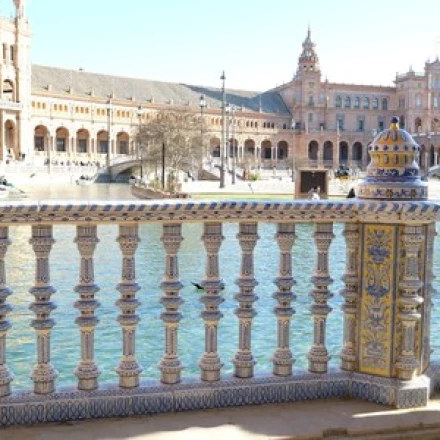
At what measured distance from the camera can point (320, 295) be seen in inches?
154

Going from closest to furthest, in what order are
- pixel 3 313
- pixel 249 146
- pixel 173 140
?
pixel 3 313 < pixel 173 140 < pixel 249 146

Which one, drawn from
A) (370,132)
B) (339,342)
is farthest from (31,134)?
(339,342)

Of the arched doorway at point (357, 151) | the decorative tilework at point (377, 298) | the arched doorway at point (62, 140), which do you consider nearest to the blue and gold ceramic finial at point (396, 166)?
the decorative tilework at point (377, 298)

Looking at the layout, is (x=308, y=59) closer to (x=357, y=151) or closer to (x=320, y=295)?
(x=357, y=151)

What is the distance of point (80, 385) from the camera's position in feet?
11.9

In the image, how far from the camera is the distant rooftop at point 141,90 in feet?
289

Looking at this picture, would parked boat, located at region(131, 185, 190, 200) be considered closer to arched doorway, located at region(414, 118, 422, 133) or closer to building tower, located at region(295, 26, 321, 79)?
building tower, located at region(295, 26, 321, 79)

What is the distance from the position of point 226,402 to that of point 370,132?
371 feet

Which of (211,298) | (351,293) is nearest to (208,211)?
(211,298)

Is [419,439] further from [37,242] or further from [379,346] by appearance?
[37,242]

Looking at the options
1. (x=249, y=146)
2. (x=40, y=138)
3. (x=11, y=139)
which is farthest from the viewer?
(x=249, y=146)

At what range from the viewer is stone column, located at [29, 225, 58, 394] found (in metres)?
3.47

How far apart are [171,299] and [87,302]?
472 mm

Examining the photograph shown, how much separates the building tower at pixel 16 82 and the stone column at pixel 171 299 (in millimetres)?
70982
